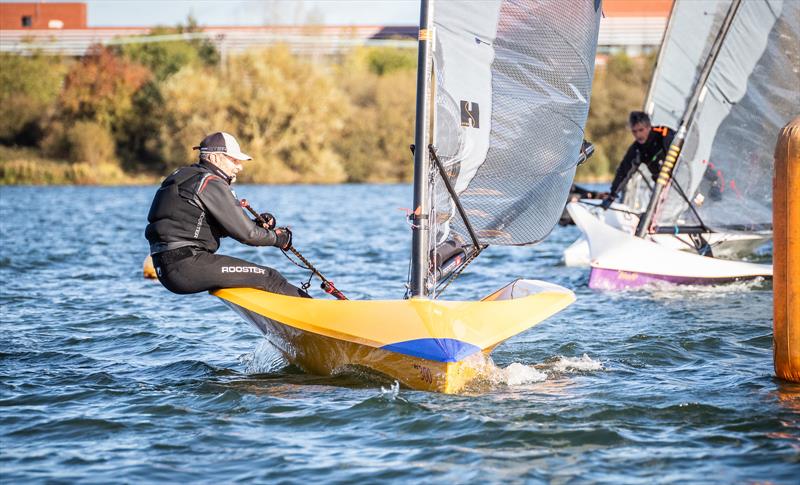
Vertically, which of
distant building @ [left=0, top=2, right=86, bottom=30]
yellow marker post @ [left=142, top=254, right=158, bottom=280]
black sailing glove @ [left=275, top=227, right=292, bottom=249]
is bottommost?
yellow marker post @ [left=142, top=254, right=158, bottom=280]

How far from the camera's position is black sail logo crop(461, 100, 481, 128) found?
6305mm

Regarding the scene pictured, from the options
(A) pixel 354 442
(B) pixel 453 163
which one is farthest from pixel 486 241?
(A) pixel 354 442

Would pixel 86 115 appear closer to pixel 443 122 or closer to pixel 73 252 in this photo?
pixel 73 252

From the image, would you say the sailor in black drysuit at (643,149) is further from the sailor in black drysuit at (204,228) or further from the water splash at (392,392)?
the water splash at (392,392)

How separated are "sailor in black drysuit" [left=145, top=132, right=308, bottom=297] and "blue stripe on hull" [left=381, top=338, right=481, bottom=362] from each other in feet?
4.13

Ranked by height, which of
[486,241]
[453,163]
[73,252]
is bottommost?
[73,252]

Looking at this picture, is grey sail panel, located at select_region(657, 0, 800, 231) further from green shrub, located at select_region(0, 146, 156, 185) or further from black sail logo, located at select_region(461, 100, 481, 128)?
green shrub, located at select_region(0, 146, 156, 185)

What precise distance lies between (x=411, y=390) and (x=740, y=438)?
5.56 ft

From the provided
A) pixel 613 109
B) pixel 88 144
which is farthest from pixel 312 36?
pixel 613 109

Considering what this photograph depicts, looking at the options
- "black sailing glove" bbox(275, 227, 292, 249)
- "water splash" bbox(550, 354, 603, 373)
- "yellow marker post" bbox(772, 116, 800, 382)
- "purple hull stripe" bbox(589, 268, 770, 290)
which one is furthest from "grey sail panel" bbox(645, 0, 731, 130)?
"black sailing glove" bbox(275, 227, 292, 249)

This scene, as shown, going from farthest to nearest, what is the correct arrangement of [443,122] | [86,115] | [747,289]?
[86,115] → [747,289] → [443,122]

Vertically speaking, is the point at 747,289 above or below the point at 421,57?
below

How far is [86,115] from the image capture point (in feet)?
137

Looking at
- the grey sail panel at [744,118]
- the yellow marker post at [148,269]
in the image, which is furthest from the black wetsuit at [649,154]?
the yellow marker post at [148,269]
